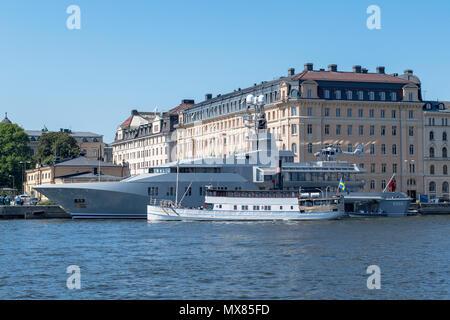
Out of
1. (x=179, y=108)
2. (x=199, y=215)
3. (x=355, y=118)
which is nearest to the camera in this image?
(x=199, y=215)

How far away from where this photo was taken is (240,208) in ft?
263

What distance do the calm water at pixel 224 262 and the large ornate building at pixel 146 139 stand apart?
89.6 m

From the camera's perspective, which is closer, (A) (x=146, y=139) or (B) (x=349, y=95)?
(B) (x=349, y=95)

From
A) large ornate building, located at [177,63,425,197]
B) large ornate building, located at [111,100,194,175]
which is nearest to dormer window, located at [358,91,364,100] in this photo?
large ornate building, located at [177,63,425,197]

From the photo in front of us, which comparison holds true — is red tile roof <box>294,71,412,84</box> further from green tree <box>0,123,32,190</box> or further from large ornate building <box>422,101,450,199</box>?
green tree <box>0,123,32,190</box>

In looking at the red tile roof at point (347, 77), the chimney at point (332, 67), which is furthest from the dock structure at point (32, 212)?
the chimney at point (332, 67)

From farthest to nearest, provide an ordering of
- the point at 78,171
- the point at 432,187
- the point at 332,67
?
the point at 432,187, the point at 332,67, the point at 78,171

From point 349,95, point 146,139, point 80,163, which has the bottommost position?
point 80,163

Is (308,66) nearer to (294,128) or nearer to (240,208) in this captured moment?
(294,128)

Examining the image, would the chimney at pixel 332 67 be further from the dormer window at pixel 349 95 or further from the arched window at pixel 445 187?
the arched window at pixel 445 187

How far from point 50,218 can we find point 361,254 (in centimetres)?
5226

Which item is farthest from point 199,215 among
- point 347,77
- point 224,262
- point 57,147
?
point 57,147

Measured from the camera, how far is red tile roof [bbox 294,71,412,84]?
11575cm

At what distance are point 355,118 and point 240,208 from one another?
139ft
